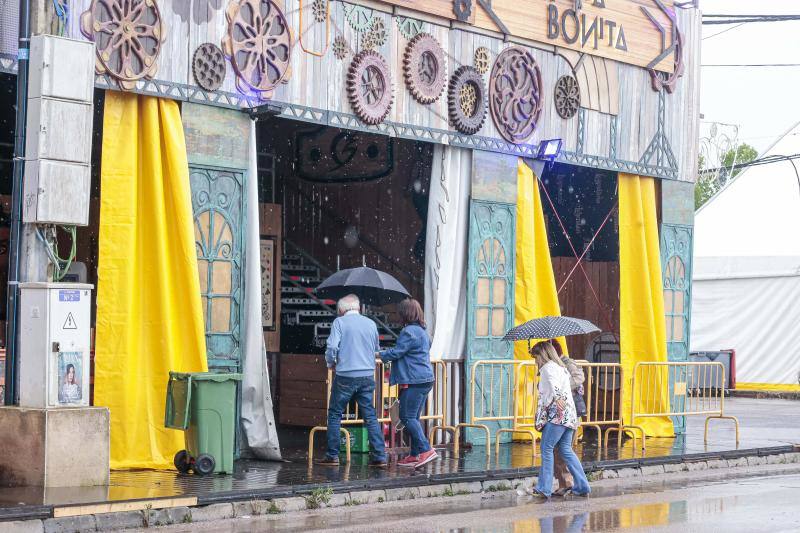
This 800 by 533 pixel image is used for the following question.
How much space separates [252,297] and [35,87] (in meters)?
3.73

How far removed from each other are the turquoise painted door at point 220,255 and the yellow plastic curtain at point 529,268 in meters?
4.66

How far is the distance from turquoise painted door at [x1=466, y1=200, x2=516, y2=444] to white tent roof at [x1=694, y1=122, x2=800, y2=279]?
1569 cm

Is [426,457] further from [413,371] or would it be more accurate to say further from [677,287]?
[677,287]

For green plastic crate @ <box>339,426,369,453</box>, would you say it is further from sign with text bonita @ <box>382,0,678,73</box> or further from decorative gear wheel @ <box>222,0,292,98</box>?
sign with text bonita @ <box>382,0,678,73</box>

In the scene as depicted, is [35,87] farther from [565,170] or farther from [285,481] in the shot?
[565,170]

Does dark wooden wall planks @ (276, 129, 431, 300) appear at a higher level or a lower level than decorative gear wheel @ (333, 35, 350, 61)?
lower

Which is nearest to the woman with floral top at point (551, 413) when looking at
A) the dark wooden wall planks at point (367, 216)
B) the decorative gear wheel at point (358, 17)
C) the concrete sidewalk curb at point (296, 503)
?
the concrete sidewalk curb at point (296, 503)

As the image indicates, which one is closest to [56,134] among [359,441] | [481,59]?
[359,441]

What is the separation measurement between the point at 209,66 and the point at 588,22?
6689 mm

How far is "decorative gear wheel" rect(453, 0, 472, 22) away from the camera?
54.2ft

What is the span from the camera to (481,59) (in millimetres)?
17000

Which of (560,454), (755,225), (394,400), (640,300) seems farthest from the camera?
(755,225)

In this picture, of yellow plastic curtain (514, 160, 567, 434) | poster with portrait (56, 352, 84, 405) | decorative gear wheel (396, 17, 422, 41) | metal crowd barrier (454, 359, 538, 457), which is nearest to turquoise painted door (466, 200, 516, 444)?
metal crowd barrier (454, 359, 538, 457)

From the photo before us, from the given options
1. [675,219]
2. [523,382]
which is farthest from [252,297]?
[675,219]
